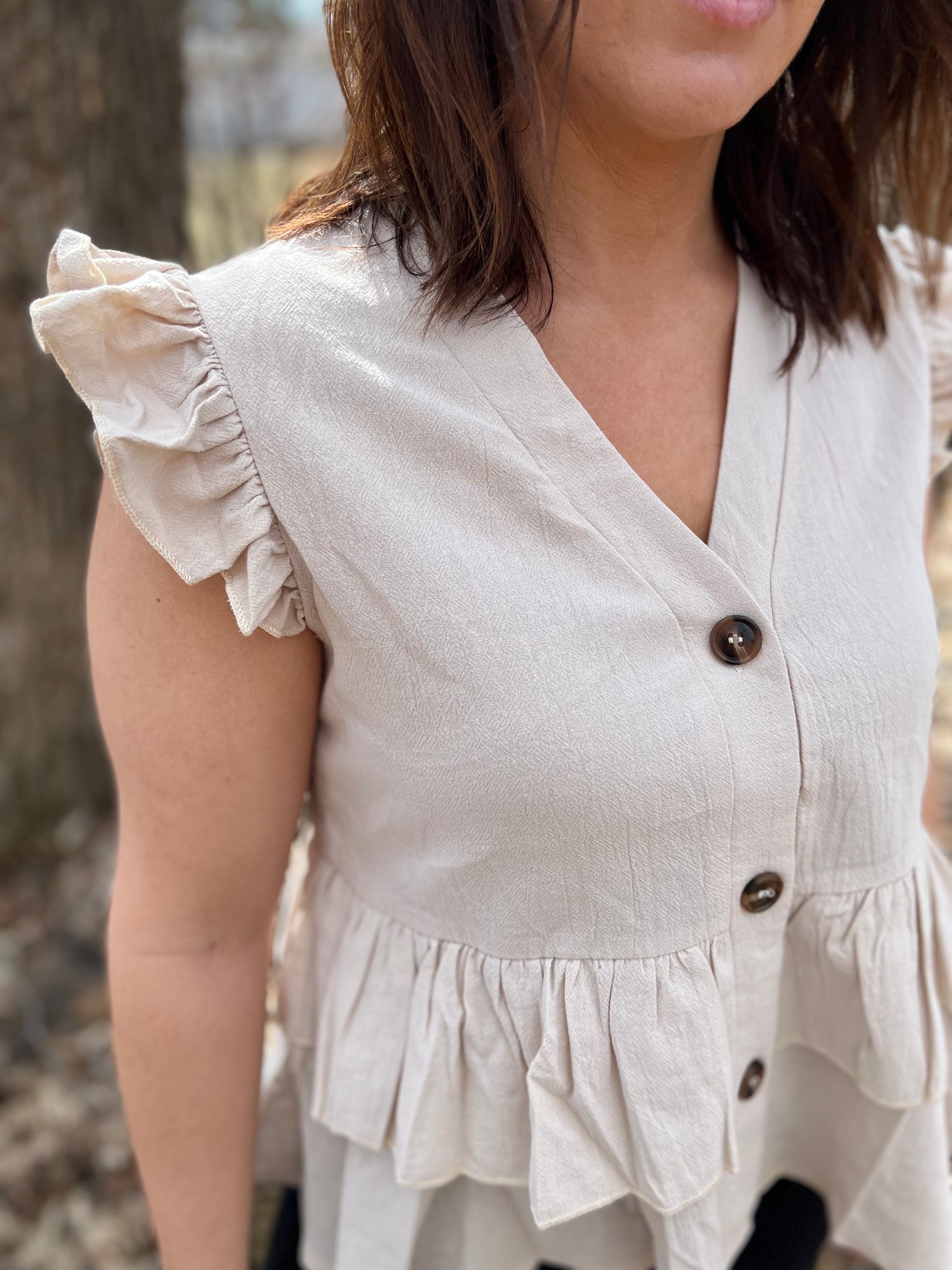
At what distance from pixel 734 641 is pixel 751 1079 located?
50 cm

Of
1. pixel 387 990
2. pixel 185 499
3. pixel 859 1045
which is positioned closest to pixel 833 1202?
pixel 859 1045

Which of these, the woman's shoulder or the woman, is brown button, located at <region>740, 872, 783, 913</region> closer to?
the woman

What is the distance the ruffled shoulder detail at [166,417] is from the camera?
2.96 feet

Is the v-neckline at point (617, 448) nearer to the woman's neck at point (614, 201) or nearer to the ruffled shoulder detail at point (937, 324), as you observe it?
the woman's neck at point (614, 201)

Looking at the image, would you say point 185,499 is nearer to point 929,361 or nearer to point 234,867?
point 234,867

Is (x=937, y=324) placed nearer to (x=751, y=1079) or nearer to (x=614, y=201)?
(x=614, y=201)

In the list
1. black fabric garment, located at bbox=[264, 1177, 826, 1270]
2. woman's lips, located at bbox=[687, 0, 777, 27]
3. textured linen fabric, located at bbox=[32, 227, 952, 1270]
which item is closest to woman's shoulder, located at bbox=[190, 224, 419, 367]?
textured linen fabric, located at bbox=[32, 227, 952, 1270]

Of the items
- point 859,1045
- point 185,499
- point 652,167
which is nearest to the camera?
point 185,499

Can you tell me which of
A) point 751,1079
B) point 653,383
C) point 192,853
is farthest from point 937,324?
point 192,853

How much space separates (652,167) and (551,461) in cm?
32

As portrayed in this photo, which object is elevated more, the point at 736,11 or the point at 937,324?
the point at 736,11

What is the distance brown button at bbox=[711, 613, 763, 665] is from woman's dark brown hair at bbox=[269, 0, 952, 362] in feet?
1.15

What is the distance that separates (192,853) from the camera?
3.53 ft

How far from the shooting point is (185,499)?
0.92 m
